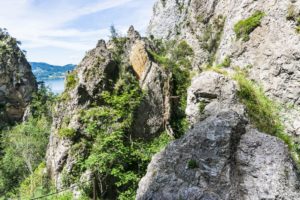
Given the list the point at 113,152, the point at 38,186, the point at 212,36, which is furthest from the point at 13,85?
the point at 113,152

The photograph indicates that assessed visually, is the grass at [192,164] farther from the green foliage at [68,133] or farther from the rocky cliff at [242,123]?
the green foliage at [68,133]

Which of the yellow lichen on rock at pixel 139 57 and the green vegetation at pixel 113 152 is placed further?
the yellow lichen on rock at pixel 139 57

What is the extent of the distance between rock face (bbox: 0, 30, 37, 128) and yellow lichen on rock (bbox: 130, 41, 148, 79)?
52.0 m

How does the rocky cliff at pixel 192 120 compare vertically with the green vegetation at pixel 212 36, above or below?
below

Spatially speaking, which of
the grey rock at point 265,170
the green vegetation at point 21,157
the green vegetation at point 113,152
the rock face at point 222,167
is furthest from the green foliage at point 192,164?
the green vegetation at point 21,157

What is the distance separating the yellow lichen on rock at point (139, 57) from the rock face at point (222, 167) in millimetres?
14596

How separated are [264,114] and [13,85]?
220 ft

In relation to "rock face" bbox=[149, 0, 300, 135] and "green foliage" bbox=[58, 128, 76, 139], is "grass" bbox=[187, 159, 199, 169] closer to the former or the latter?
"rock face" bbox=[149, 0, 300, 135]

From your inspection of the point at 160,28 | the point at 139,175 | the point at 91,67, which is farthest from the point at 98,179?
the point at 160,28

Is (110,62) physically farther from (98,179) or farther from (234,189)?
(234,189)

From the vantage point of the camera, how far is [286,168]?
8.82 m

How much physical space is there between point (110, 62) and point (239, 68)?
8738 mm

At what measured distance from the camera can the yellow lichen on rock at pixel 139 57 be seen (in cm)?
2431

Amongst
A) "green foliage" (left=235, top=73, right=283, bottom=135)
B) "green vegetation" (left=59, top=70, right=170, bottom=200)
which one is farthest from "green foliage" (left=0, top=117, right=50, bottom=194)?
"green foliage" (left=235, top=73, right=283, bottom=135)
